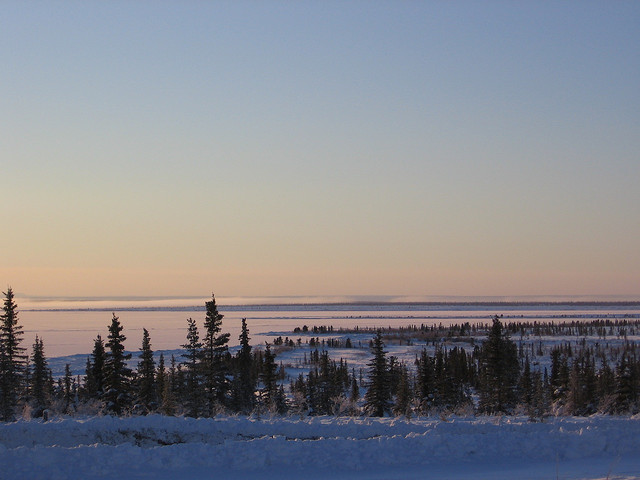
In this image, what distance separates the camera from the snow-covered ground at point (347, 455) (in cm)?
1401

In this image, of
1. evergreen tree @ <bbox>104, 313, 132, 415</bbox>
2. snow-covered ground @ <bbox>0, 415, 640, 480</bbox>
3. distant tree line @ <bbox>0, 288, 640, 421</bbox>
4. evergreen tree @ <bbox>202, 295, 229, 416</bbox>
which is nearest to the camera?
snow-covered ground @ <bbox>0, 415, 640, 480</bbox>

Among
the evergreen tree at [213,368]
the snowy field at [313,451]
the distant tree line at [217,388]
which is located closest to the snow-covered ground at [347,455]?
the snowy field at [313,451]

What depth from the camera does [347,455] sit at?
49.7 ft

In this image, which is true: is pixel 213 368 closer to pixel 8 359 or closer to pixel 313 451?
pixel 8 359

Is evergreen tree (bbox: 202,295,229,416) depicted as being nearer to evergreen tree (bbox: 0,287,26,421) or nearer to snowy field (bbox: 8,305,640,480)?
evergreen tree (bbox: 0,287,26,421)

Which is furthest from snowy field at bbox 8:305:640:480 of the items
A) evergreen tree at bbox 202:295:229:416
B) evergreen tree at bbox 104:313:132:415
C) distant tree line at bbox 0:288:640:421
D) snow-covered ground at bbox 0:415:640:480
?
evergreen tree at bbox 202:295:229:416

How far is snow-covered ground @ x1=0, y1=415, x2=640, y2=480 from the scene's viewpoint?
551 inches

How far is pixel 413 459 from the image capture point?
15.3 m

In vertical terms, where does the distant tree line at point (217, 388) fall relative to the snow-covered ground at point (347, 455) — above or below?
below

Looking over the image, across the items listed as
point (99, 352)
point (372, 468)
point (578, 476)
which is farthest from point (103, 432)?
point (99, 352)

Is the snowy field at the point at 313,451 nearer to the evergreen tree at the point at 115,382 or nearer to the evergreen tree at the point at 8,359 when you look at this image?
the evergreen tree at the point at 115,382

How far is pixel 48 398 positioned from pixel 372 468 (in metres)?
40.0

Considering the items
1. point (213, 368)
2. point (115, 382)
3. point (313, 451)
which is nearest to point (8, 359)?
point (115, 382)

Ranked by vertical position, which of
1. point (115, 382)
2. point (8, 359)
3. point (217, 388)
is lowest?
point (217, 388)
